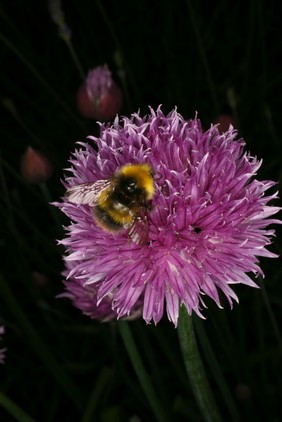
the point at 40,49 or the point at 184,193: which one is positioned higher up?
the point at 40,49

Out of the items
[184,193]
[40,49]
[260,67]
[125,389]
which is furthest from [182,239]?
[40,49]

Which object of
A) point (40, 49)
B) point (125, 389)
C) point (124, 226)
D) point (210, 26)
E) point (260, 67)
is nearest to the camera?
point (124, 226)

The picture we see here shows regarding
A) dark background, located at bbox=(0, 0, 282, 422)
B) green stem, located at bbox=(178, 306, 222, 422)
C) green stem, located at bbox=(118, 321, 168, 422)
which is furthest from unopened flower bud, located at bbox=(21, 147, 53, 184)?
green stem, located at bbox=(178, 306, 222, 422)

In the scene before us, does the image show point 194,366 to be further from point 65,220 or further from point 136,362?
point 65,220

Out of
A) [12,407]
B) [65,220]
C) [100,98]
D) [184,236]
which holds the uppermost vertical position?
[100,98]

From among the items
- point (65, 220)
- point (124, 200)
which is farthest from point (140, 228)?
point (65, 220)

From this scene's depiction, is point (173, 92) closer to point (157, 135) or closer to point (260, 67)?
point (260, 67)

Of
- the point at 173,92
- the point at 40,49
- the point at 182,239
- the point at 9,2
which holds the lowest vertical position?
the point at 182,239
